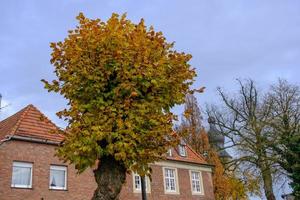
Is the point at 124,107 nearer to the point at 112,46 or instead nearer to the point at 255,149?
the point at 112,46

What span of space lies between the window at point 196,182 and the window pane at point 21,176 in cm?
1296

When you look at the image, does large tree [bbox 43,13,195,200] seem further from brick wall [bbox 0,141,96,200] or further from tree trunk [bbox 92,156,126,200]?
brick wall [bbox 0,141,96,200]

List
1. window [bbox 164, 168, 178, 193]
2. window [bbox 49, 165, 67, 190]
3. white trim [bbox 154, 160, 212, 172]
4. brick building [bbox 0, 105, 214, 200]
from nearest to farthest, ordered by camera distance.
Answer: brick building [bbox 0, 105, 214, 200] → window [bbox 49, 165, 67, 190] → window [bbox 164, 168, 178, 193] → white trim [bbox 154, 160, 212, 172]

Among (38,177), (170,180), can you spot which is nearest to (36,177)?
(38,177)

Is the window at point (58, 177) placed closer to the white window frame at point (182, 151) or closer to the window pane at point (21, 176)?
the window pane at point (21, 176)

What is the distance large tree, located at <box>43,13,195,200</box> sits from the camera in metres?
9.02

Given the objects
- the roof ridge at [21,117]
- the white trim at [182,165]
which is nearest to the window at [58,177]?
the roof ridge at [21,117]

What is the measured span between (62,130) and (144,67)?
8.50 ft

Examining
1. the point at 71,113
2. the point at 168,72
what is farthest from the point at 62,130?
the point at 168,72

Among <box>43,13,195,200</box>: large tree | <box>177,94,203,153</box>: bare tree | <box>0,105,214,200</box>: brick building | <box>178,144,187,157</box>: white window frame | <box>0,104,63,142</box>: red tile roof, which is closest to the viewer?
<box>43,13,195,200</box>: large tree

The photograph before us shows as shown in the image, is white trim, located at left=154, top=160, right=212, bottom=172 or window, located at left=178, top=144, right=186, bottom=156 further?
window, located at left=178, top=144, right=186, bottom=156

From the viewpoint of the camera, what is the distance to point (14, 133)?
62.3 feet

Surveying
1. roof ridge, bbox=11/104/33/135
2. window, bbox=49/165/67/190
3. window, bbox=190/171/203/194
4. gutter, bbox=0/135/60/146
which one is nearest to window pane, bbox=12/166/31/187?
window, bbox=49/165/67/190

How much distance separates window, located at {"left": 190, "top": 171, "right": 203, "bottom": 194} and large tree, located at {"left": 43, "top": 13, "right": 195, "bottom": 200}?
19.1m
